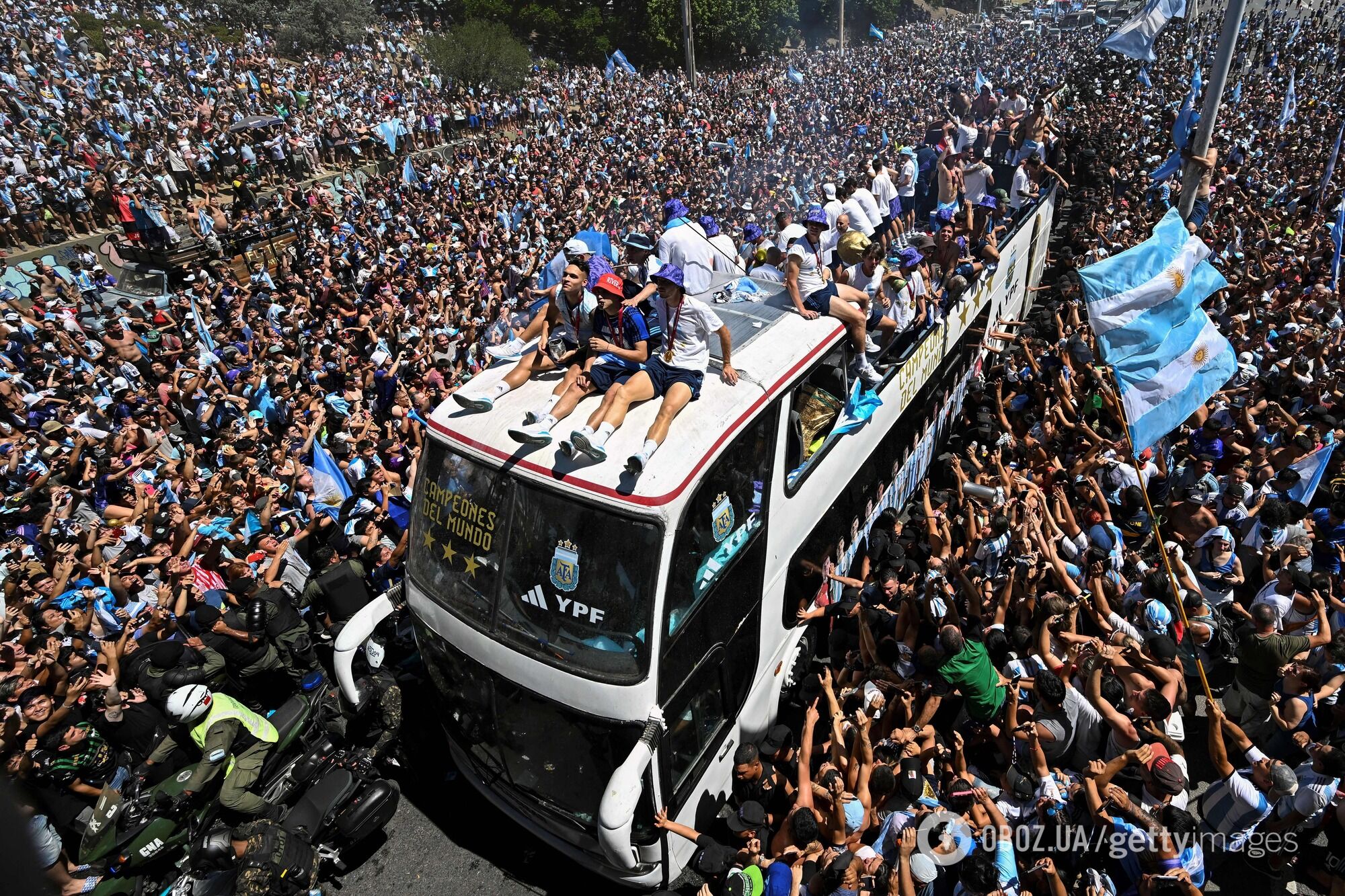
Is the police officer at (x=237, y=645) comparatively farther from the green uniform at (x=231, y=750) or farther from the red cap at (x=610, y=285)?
the red cap at (x=610, y=285)

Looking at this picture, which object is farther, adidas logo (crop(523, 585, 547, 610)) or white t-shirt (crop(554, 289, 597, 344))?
white t-shirt (crop(554, 289, 597, 344))

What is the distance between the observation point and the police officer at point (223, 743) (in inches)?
204

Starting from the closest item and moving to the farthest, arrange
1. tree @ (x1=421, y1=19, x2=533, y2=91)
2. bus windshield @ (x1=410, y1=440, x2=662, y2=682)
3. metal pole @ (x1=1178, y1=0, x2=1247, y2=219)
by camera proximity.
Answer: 1. bus windshield @ (x1=410, y1=440, x2=662, y2=682)
2. metal pole @ (x1=1178, y1=0, x2=1247, y2=219)
3. tree @ (x1=421, y1=19, x2=533, y2=91)

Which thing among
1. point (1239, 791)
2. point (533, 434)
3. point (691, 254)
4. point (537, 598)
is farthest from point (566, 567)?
point (691, 254)

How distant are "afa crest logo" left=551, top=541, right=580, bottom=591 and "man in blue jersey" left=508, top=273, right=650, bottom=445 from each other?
886 millimetres

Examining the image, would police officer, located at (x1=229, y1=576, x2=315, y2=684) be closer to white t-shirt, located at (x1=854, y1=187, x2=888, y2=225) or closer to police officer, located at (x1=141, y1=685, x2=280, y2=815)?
police officer, located at (x1=141, y1=685, x2=280, y2=815)

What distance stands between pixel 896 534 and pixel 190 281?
50.7 feet

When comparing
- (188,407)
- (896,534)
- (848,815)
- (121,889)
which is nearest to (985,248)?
(896,534)

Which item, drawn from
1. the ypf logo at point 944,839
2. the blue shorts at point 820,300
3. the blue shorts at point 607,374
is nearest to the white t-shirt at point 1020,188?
the blue shorts at point 820,300

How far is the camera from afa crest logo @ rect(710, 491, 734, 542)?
4.35 m

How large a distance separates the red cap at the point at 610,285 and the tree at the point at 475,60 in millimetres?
34942

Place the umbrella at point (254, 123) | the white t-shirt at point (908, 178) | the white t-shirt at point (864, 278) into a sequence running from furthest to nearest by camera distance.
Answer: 1. the umbrella at point (254, 123)
2. the white t-shirt at point (908, 178)
3. the white t-shirt at point (864, 278)

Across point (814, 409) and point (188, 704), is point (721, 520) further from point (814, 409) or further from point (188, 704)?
point (188, 704)

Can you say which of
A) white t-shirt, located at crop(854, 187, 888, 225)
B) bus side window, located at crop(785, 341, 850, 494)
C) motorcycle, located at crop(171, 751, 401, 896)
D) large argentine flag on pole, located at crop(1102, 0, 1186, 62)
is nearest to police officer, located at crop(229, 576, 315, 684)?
motorcycle, located at crop(171, 751, 401, 896)
